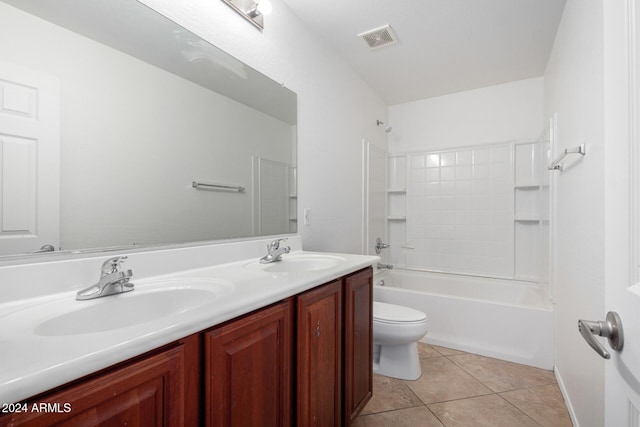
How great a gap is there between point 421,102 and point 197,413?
3.48 metres

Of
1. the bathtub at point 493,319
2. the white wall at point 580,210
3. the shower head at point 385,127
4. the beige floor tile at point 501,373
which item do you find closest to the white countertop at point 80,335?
the white wall at point 580,210

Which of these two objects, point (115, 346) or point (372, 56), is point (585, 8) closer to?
point (372, 56)

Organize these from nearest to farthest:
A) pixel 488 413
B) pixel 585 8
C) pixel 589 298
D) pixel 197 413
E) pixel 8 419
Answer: pixel 8 419 < pixel 197 413 < pixel 589 298 < pixel 585 8 < pixel 488 413

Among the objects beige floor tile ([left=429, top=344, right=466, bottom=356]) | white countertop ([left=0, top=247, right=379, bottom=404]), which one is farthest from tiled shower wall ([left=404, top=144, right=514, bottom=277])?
white countertop ([left=0, top=247, right=379, bottom=404])

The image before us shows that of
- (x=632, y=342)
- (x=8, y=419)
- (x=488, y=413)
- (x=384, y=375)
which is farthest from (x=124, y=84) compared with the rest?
(x=488, y=413)

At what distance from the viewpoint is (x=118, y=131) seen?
1051 mm

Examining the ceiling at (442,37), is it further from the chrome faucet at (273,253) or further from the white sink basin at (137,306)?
the white sink basin at (137,306)

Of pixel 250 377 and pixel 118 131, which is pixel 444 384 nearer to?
pixel 250 377

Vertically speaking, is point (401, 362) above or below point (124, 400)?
below

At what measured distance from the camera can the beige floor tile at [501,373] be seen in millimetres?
1878

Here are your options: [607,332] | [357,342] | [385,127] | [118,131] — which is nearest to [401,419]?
[357,342]

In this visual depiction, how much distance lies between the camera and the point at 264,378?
0.86 m

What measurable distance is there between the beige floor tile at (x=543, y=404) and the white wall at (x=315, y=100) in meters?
1.45

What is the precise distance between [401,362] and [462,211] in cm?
181
